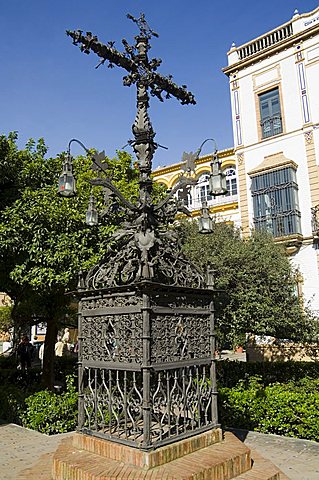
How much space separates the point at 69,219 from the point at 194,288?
4.49 metres

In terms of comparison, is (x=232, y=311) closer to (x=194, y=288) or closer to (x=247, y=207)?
(x=194, y=288)

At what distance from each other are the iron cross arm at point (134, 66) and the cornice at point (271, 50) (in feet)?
50.7

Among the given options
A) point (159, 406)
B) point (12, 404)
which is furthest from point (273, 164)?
point (159, 406)

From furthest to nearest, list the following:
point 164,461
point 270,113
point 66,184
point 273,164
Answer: point 270,113 → point 273,164 → point 66,184 → point 164,461

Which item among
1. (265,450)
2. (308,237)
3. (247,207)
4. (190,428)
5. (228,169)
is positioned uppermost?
(228,169)

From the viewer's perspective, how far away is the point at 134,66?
226 inches

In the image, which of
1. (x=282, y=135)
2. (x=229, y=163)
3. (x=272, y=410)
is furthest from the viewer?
(x=229, y=163)

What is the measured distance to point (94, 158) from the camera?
18.6 ft

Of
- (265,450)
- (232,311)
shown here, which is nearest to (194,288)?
(265,450)

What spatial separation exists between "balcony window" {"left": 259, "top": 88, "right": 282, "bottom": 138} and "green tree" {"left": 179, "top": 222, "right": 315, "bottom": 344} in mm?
8786

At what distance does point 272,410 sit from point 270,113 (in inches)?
591

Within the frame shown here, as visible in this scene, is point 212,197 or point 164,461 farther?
point 212,197

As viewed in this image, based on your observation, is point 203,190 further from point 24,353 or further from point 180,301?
point 180,301

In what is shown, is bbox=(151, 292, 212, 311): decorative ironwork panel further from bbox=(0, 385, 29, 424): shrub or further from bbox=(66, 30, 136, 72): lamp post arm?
bbox=(0, 385, 29, 424): shrub
